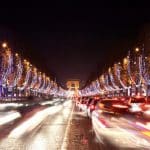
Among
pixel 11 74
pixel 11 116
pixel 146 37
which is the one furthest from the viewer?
pixel 11 74

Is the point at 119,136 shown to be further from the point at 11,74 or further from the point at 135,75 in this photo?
the point at 135,75

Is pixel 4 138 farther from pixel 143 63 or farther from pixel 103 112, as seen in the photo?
pixel 143 63

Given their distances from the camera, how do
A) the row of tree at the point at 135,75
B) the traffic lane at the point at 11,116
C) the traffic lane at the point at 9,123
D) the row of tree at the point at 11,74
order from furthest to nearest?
1. the row of tree at the point at 11,74
2. the row of tree at the point at 135,75
3. the traffic lane at the point at 11,116
4. the traffic lane at the point at 9,123

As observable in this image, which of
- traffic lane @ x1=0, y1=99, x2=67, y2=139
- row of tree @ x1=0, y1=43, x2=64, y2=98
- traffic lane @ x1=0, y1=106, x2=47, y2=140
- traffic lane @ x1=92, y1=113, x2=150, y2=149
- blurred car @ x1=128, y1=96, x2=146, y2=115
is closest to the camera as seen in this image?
traffic lane @ x1=92, y1=113, x2=150, y2=149

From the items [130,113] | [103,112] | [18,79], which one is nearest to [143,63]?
[18,79]

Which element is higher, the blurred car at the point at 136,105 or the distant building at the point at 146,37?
the distant building at the point at 146,37

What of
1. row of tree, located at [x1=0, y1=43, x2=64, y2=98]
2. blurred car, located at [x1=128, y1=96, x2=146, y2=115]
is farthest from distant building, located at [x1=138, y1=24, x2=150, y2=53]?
blurred car, located at [x1=128, y1=96, x2=146, y2=115]

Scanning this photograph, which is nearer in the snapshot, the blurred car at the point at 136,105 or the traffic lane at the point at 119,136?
the traffic lane at the point at 119,136

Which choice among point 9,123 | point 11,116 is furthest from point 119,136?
point 11,116

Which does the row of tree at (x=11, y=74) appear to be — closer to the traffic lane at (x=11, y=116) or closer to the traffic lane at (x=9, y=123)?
the traffic lane at (x=11, y=116)

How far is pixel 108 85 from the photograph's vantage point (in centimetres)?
19662

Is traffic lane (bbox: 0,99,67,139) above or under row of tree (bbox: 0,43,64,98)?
under

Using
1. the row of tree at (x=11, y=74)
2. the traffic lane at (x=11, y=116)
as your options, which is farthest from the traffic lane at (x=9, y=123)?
the row of tree at (x=11, y=74)

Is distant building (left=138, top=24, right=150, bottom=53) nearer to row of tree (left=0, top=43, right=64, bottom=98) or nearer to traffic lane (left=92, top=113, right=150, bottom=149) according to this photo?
row of tree (left=0, top=43, right=64, bottom=98)
